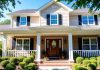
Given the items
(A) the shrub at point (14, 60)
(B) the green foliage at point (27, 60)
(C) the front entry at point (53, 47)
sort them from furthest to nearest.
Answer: (C) the front entry at point (53, 47), (A) the shrub at point (14, 60), (B) the green foliage at point (27, 60)

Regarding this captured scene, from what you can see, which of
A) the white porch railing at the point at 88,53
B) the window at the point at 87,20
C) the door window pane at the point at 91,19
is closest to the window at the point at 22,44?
the white porch railing at the point at 88,53

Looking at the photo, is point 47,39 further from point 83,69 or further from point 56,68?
point 83,69

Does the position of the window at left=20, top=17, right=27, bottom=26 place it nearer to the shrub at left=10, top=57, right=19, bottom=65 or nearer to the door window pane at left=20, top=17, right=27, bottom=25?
the door window pane at left=20, top=17, right=27, bottom=25

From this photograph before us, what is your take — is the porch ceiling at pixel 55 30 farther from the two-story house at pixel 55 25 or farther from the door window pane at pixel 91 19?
the door window pane at pixel 91 19

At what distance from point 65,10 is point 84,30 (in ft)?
13.8

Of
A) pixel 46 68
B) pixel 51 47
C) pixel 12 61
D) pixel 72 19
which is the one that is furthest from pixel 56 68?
pixel 72 19

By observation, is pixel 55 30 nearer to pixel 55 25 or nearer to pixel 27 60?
pixel 55 25

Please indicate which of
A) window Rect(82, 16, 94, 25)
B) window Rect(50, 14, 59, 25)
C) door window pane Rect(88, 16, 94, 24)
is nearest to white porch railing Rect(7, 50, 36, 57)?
window Rect(50, 14, 59, 25)

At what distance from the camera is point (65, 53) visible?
21469 millimetres

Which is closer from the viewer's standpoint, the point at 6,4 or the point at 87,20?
the point at 6,4

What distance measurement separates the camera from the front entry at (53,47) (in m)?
22.2

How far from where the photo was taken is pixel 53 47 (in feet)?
73.6

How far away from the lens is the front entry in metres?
22.2

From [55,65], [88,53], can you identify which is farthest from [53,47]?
[55,65]
